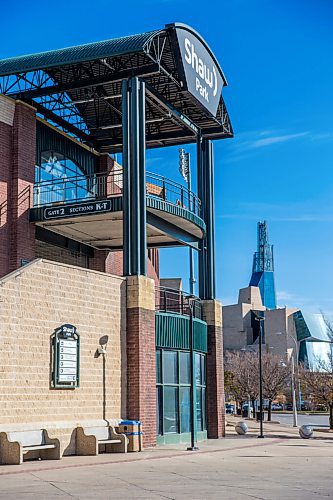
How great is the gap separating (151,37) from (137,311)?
32.5 ft

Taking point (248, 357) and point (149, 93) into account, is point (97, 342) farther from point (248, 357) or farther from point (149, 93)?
point (248, 357)

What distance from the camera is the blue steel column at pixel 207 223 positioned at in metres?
34.2

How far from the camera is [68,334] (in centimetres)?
2272

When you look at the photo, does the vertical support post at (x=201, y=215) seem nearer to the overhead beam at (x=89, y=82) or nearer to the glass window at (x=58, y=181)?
the glass window at (x=58, y=181)

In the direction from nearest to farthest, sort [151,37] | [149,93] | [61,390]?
1. [61,390]
2. [151,37]
3. [149,93]

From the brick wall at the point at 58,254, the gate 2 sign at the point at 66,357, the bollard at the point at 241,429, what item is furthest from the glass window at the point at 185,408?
the bollard at the point at 241,429

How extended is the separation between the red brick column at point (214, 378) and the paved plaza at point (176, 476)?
791 cm

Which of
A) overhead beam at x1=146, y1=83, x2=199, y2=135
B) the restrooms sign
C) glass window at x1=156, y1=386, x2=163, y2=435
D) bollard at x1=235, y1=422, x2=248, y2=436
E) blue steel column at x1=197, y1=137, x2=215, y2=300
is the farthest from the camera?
bollard at x1=235, y1=422, x2=248, y2=436

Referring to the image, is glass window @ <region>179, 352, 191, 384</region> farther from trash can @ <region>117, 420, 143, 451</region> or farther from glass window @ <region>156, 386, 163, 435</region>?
trash can @ <region>117, 420, 143, 451</region>

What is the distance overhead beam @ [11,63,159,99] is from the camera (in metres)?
28.0

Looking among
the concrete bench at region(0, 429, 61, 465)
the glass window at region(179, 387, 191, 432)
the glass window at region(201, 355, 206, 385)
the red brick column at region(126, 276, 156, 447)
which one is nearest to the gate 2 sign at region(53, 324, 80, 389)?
the concrete bench at region(0, 429, 61, 465)

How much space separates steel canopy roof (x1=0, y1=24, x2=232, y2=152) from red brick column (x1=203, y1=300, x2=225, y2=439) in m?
8.61

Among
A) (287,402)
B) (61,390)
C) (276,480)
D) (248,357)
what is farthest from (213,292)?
(287,402)

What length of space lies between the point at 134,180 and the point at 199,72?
24.8 feet
